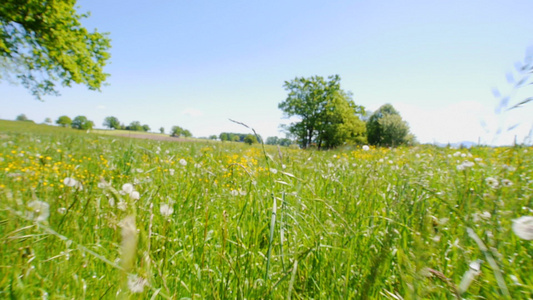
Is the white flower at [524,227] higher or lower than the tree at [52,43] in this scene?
lower

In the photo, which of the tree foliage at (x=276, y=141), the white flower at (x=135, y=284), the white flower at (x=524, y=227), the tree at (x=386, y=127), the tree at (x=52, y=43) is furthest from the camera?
the tree at (x=386, y=127)

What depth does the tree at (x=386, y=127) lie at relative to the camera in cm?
3498

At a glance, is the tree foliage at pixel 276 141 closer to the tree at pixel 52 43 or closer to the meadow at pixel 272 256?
the meadow at pixel 272 256

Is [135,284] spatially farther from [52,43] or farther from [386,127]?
[386,127]

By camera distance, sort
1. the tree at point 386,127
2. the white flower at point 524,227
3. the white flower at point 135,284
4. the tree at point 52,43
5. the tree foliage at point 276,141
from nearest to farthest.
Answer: the white flower at point 135,284 < the white flower at point 524,227 < the tree foliage at point 276,141 < the tree at point 52,43 < the tree at point 386,127

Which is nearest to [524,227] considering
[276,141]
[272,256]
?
[272,256]

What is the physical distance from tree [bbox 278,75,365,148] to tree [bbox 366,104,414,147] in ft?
11.3

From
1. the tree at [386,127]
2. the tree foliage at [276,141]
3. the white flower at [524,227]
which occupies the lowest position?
the white flower at [524,227]

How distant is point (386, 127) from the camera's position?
37.5 meters

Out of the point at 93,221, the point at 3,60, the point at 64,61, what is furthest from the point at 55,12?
the point at 93,221

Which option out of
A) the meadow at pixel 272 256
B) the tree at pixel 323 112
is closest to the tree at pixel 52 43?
the meadow at pixel 272 256

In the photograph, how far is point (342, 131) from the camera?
3778cm

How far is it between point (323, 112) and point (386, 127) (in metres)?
10.2

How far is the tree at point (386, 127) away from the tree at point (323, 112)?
3436 mm
